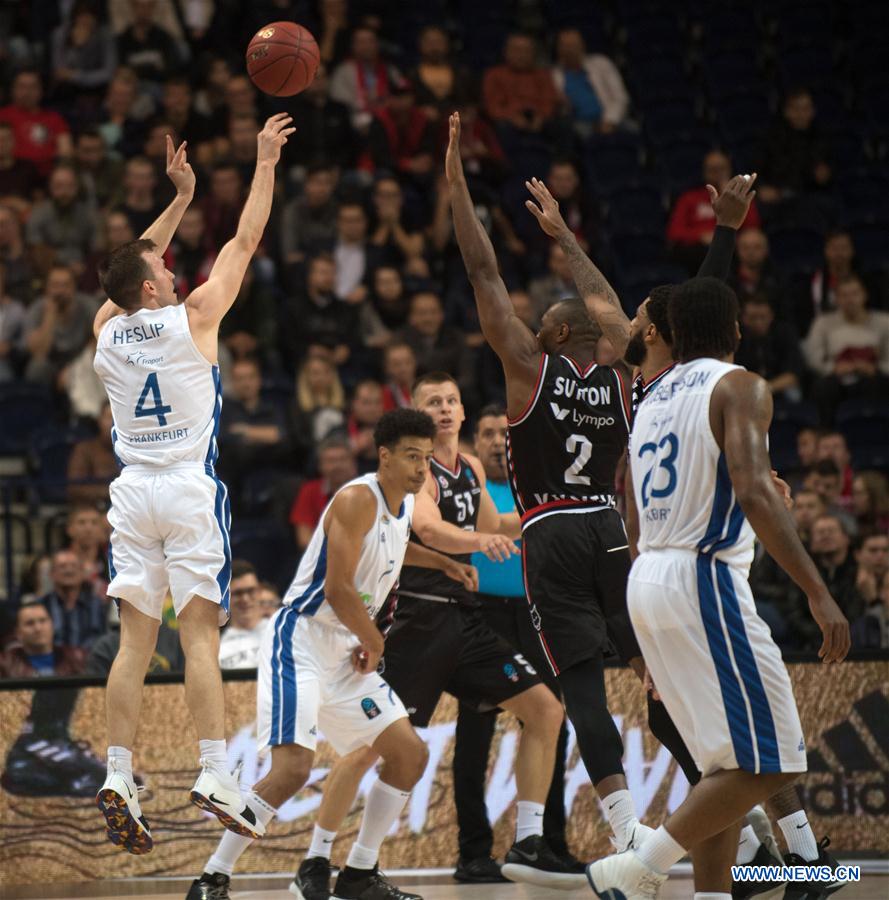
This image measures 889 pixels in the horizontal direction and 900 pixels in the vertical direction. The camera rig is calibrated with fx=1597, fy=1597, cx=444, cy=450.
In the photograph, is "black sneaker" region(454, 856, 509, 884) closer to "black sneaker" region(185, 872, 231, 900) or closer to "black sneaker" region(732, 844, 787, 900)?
"black sneaker" region(185, 872, 231, 900)

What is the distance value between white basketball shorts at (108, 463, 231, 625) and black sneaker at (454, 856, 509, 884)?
211 cm

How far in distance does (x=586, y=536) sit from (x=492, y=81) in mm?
9374

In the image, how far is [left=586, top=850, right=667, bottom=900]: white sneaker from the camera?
519 cm

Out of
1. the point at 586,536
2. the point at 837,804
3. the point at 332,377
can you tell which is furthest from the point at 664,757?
the point at 332,377

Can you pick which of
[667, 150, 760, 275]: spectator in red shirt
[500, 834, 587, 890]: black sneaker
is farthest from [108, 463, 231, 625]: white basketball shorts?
[667, 150, 760, 275]: spectator in red shirt

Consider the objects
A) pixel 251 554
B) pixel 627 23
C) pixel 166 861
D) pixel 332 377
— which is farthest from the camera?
pixel 627 23

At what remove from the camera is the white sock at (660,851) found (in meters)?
5.12

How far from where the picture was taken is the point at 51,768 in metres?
8.13

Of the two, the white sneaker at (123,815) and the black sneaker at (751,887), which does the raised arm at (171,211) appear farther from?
the black sneaker at (751,887)

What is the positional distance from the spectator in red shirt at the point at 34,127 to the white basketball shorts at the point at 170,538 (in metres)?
8.03

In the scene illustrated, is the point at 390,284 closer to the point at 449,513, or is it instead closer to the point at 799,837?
the point at 449,513

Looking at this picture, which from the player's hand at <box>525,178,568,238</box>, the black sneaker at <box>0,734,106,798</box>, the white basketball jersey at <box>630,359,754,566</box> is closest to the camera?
the white basketball jersey at <box>630,359,754,566</box>

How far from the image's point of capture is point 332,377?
40.0 ft

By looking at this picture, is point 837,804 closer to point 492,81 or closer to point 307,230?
point 307,230
